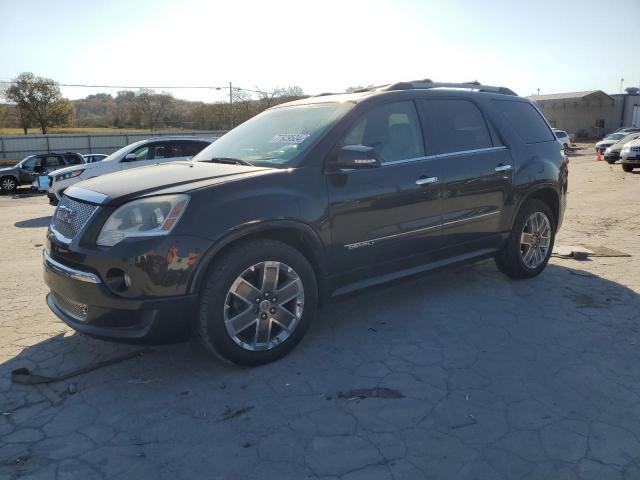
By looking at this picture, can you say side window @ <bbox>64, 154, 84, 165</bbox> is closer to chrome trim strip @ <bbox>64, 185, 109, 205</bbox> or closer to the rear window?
chrome trim strip @ <bbox>64, 185, 109, 205</bbox>

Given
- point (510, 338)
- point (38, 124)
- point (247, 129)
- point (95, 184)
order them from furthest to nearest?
point (38, 124) < point (247, 129) < point (510, 338) < point (95, 184)

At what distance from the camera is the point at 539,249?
17.8ft

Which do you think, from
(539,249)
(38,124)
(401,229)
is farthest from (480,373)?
(38,124)

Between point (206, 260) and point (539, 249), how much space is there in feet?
12.4

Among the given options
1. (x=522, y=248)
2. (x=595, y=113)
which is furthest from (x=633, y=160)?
(x=595, y=113)

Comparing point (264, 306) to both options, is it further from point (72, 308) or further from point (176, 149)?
point (176, 149)

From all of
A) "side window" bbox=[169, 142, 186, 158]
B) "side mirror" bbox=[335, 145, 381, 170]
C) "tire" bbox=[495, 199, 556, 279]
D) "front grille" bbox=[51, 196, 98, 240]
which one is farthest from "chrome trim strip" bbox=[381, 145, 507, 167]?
"side window" bbox=[169, 142, 186, 158]

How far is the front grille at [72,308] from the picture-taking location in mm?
3290

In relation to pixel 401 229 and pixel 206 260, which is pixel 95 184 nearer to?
pixel 206 260

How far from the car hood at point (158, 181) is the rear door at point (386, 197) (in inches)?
25.3

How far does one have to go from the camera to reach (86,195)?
11.3ft

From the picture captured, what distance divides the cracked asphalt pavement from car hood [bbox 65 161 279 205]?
1.22 metres

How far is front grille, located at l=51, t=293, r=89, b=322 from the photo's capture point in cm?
329

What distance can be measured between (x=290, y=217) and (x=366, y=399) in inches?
50.4
